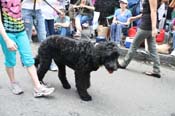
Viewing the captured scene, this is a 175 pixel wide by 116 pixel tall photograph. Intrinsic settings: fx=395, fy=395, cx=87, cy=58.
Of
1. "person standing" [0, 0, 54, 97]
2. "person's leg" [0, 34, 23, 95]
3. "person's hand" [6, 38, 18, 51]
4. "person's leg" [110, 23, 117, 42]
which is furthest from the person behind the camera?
"person's leg" [110, 23, 117, 42]

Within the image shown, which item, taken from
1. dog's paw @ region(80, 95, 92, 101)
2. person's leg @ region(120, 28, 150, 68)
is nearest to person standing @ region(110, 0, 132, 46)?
person's leg @ region(120, 28, 150, 68)

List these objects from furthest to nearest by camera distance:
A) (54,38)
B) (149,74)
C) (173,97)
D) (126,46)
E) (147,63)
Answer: (126,46), (147,63), (149,74), (173,97), (54,38)

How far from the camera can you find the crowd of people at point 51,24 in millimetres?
5281

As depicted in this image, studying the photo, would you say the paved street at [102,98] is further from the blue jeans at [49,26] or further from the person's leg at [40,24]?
the blue jeans at [49,26]

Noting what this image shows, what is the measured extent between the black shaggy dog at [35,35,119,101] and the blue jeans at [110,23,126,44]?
3349mm

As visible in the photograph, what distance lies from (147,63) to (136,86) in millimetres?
1643

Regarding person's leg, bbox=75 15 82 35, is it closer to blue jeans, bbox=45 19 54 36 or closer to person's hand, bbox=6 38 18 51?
blue jeans, bbox=45 19 54 36

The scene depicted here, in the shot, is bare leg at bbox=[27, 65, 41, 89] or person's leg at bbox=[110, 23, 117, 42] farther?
person's leg at bbox=[110, 23, 117, 42]

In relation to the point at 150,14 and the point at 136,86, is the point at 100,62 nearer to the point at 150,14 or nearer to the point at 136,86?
the point at 136,86

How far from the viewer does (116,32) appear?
9219mm

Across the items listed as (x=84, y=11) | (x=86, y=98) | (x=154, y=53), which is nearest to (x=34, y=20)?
(x=86, y=98)

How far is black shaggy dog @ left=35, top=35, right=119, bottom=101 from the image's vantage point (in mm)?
5316

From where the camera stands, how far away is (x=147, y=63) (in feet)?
26.7

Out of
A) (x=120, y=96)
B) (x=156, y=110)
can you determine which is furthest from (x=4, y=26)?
(x=156, y=110)
